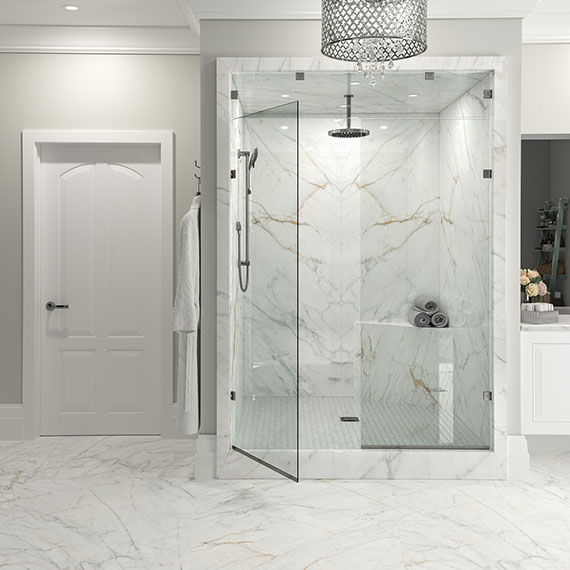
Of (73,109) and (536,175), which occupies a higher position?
(73,109)

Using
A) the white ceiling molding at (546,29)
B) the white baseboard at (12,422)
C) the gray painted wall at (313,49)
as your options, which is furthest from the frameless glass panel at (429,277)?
the white baseboard at (12,422)

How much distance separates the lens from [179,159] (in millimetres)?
4586

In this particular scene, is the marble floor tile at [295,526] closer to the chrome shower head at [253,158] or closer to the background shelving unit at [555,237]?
the chrome shower head at [253,158]

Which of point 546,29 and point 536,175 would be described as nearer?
point 546,29

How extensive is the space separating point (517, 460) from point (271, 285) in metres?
1.72

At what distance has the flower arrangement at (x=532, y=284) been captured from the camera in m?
4.21

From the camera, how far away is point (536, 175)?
4.41m

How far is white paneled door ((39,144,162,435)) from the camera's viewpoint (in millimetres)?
4660

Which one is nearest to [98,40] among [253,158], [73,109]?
[73,109]

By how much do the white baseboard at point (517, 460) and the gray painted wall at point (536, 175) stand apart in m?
1.25

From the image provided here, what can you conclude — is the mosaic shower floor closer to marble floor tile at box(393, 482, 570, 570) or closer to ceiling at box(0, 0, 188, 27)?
marble floor tile at box(393, 482, 570, 570)

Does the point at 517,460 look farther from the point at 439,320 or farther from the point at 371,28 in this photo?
the point at 371,28

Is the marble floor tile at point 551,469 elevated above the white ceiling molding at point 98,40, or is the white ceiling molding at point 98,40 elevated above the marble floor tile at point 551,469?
the white ceiling molding at point 98,40

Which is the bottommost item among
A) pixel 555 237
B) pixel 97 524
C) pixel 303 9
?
pixel 97 524
